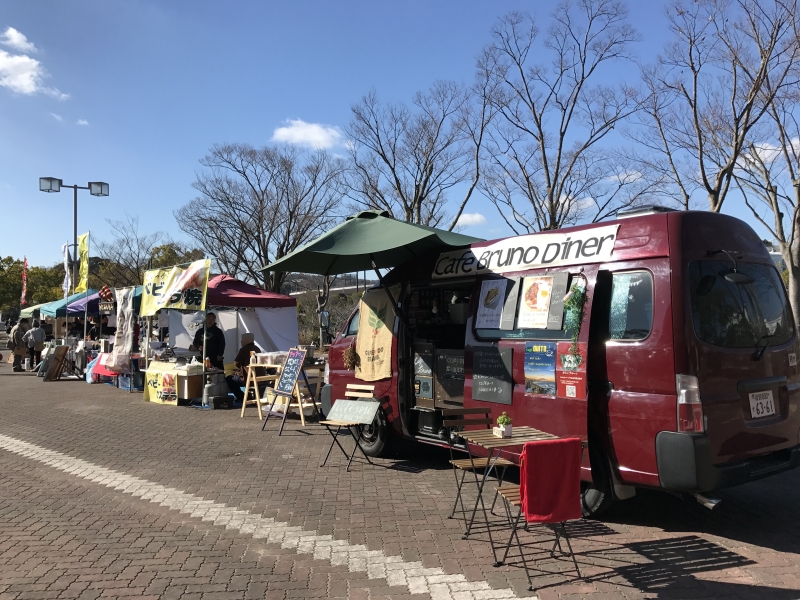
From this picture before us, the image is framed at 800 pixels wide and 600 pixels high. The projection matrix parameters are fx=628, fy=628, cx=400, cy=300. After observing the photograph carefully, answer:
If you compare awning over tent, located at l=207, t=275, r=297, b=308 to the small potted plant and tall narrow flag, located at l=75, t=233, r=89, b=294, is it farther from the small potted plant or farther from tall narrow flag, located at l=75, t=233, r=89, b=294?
the small potted plant

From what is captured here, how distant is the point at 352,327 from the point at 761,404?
4.79 meters

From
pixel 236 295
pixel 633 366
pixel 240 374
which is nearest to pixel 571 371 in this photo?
pixel 633 366

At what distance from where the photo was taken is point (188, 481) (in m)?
6.65

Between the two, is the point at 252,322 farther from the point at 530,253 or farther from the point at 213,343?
the point at 530,253

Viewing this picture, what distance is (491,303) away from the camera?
6.02m

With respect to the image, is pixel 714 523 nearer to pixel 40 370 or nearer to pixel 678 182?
pixel 678 182

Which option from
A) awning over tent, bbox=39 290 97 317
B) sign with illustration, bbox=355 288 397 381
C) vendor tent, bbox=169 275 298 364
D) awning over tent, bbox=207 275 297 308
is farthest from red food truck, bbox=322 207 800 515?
awning over tent, bbox=39 290 97 317

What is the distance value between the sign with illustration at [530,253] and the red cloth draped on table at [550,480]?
181 cm

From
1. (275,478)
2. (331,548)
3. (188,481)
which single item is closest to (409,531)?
(331,548)

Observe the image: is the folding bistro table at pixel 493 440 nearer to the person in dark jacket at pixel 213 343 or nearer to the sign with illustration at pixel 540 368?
the sign with illustration at pixel 540 368

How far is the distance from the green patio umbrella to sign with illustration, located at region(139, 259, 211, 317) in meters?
4.69

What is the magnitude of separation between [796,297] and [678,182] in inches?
163

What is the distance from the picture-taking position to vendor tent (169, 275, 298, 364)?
15898 millimetres

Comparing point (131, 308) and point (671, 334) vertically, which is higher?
point (131, 308)
